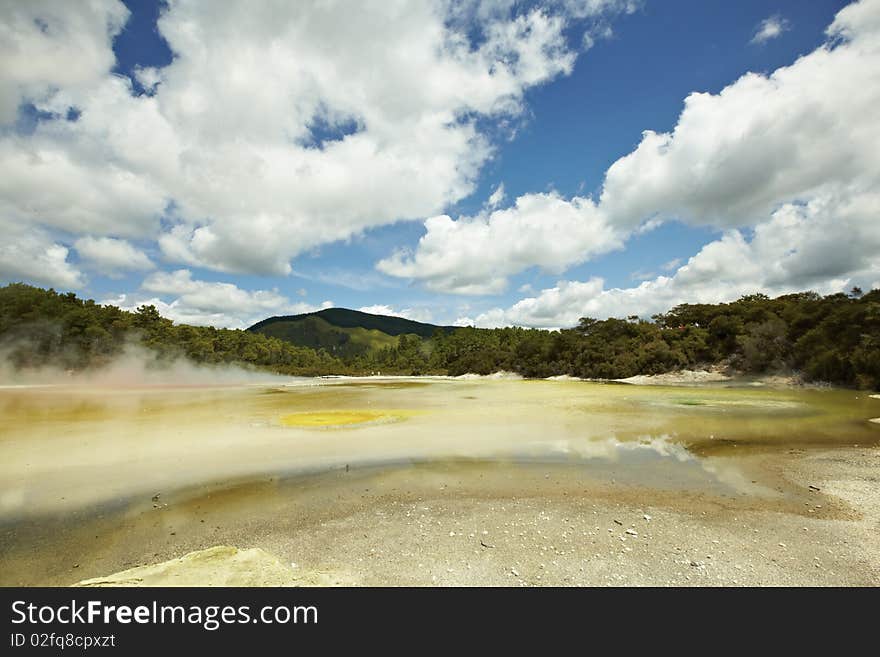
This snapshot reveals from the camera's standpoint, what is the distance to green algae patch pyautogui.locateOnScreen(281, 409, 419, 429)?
20.2 meters

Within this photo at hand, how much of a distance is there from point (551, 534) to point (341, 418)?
17.9 metres

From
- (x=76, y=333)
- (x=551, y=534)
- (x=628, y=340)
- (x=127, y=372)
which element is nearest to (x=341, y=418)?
(x=551, y=534)

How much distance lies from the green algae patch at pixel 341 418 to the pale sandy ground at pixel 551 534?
10522 millimetres

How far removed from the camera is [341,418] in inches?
897

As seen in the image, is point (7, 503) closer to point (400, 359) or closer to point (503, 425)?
point (503, 425)

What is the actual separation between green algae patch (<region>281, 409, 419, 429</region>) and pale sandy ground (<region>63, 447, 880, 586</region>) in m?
10.5

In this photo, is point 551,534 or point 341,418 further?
point 341,418

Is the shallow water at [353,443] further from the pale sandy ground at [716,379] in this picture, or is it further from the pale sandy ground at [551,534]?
the pale sandy ground at [716,379]

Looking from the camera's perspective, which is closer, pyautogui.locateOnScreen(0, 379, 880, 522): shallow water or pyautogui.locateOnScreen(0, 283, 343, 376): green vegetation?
pyautogui.locateOnScreen(0, 379, 880, 522): shallow water

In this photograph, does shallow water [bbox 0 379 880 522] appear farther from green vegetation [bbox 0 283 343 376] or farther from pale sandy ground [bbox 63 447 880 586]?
green vegetation [bbox 0 283 343 376]

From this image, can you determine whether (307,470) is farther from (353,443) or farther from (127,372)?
(127,372)

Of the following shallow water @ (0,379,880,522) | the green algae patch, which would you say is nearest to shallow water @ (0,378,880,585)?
shallow water @ (0,379,880,522)

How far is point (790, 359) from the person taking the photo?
53469 millimetres
